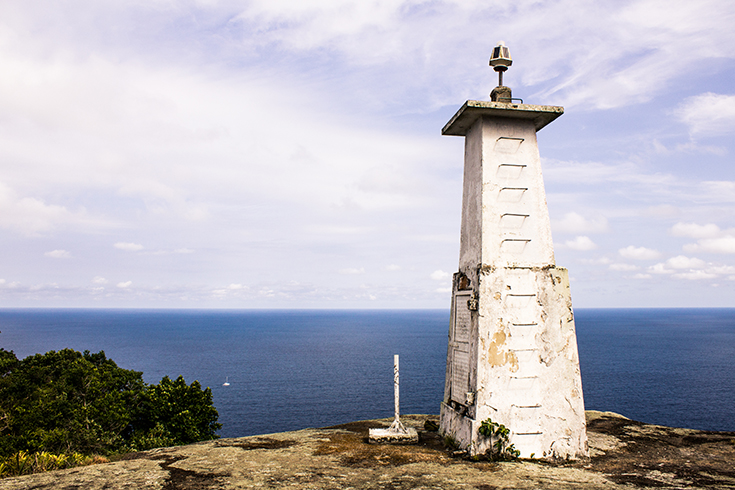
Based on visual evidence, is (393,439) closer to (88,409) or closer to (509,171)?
(509,171)

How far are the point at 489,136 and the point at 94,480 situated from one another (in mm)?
11027

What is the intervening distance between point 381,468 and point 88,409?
61.3ft

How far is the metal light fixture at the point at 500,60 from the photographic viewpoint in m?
11.9

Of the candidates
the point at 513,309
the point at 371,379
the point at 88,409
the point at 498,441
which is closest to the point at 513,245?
the point at 513,309

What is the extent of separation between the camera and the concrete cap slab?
11117 millimetres

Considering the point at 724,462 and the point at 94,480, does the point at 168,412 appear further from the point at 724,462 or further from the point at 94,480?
the point at 724,462

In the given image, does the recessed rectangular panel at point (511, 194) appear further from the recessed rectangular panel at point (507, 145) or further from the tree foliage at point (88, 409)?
the tree foliage at point (88, 409)

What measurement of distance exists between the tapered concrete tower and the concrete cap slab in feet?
0.08

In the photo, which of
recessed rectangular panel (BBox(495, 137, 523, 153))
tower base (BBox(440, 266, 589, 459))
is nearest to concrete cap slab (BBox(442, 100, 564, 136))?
recessed rectangular panel (BBox(495, 137, 523, 153))

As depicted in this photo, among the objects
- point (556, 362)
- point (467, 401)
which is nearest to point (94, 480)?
point (467, 401)

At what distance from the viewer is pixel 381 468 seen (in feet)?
30.7

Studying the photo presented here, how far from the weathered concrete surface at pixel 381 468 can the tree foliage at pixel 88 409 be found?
522 inches

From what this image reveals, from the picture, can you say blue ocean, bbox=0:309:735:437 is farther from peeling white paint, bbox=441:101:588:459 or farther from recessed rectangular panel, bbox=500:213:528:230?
recessed rectangular panel, bbox=500:213:528:230

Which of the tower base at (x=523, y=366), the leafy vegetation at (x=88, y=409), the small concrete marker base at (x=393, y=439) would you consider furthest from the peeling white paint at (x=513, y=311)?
the leafy vegetation at (x=88, y=409)
